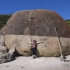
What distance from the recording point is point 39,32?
49.3ft

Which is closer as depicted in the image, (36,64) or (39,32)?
(36,64)

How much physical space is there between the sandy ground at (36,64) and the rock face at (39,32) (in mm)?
805

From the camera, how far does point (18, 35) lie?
50.4ft

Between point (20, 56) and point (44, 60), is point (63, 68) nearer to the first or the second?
point (44, 60)

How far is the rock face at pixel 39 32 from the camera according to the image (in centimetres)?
1473

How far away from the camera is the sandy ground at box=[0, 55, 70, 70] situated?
11.9 metres

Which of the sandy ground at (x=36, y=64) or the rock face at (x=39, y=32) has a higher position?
the rock face at (x=39, y=32)

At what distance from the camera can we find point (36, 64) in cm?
1273

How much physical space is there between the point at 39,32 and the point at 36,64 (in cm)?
293

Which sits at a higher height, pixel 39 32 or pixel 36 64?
pixel 39 32

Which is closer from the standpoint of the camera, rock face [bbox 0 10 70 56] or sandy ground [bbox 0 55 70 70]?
sandy ground [bbox 0 55 70 70]

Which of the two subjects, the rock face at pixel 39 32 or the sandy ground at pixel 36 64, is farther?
the rock face at pixel 39 32

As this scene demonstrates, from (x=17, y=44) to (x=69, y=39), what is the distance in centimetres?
351

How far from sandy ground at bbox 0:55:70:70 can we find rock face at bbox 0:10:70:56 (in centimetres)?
81
